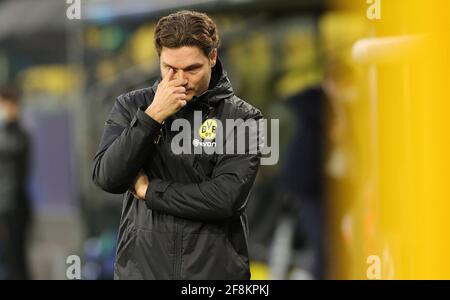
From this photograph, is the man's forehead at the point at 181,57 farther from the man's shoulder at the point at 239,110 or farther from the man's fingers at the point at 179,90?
the man's shoulder at the point at 239,110

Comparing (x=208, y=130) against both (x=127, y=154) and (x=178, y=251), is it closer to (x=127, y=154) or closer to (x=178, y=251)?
(x=127, y=154)

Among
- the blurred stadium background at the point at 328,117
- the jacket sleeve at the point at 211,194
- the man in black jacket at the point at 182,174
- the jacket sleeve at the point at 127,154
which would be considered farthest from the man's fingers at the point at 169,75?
the blurred stadium background at the point at 328,117

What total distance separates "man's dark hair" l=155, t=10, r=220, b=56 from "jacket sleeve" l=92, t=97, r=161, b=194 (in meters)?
0.24

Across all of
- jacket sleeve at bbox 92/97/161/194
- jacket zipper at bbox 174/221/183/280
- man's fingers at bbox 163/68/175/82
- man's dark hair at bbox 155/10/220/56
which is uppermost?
man's dark hair at bbox 155/10/220/56

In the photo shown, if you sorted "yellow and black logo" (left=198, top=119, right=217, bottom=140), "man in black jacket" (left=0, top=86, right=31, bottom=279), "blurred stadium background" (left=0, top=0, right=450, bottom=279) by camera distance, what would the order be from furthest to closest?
"man in black jacket" (left=0, top=86, right=31, bottom=279) → "yellow and black logo" (left=198, top=119, right=217, bottom=140) → "blurred stadium background" (left=0, top=0, right=450, bottom=279)

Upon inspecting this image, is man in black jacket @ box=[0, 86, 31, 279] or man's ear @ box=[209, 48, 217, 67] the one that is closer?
man's ear @ box=[209, 48, 217, 67]

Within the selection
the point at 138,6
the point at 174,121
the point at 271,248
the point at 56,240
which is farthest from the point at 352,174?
the point at 56,240

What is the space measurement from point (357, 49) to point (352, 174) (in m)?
2.40

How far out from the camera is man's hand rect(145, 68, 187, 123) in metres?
3.25

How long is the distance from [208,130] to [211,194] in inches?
8.6

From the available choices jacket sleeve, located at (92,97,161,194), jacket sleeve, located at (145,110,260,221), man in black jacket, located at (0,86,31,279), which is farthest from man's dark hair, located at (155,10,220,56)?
man in black jacket, located at (0,86,31,279)

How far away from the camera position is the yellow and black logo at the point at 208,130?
10.9ft

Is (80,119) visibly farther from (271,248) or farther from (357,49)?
(357,49)

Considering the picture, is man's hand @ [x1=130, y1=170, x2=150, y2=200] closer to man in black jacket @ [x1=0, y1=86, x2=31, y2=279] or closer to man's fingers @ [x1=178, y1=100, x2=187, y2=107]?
man's fingers @ [x1=178, y1=100, x2=187, y2=107]
